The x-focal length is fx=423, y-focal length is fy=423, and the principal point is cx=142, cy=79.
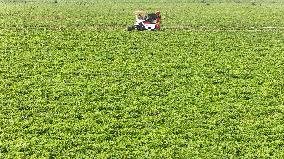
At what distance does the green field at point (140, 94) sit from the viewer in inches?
750

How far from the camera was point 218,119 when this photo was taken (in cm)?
2172

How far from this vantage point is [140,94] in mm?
25047

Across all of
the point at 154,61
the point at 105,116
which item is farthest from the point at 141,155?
the point at 154,61

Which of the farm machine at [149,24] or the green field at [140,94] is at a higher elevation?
the farm machine at [149,24]

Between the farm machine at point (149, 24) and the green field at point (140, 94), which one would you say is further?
the farm machine at point (149, 24)

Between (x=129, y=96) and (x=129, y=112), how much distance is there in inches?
91.2

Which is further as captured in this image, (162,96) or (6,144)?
(162,96)

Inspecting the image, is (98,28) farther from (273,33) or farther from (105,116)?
(105,116)

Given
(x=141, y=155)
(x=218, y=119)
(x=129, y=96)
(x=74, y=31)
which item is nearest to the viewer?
(x=141, y=155)

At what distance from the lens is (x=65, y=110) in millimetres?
22406

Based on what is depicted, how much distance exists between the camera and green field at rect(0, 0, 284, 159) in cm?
1905

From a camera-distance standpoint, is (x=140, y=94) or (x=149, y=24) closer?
(x=140, y=94)

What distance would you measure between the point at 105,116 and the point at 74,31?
21813mm

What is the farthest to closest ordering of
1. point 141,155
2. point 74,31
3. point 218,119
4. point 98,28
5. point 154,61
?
point 98,28 → point 74,31 → point 154,61 → point 218,119 → point 141,155
